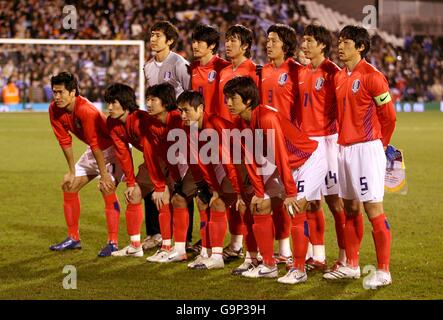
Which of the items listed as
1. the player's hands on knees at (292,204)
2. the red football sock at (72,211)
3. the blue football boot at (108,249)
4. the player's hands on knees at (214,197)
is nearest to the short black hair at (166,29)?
the player's hands on knees at (214,197)

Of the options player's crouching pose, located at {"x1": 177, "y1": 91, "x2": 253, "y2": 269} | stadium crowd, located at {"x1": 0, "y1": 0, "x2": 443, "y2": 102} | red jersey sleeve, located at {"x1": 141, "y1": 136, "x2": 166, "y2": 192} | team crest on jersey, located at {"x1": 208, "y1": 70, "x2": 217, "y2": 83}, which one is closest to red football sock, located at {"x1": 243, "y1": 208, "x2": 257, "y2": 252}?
player's crouching pose, located at {"x1": 177, "y1": 91, "x2": 253, "y2": 269}

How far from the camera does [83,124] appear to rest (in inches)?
285

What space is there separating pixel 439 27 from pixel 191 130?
1241 inches

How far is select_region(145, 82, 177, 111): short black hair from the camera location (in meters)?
6.69

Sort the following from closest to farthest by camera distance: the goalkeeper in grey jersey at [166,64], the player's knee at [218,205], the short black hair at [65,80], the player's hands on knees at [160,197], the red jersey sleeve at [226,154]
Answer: the red jersey sleeve at [226,154] < the player's knee at [218,205] < the player's hands on knees at [160,197] < the short black hair at [65,80] < the goalkeeper in grey jersey at [166,64]

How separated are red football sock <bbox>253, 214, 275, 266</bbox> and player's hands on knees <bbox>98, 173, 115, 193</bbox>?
63.9 inches

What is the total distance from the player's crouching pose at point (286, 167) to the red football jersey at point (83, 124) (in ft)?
5.41

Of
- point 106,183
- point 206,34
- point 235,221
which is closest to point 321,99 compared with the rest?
point 206,34

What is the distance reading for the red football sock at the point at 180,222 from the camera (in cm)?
700

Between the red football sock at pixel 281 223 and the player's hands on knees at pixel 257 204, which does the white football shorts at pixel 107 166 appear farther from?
the player's hands on knees at pixel 257 204

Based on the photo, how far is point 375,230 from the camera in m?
5.92
